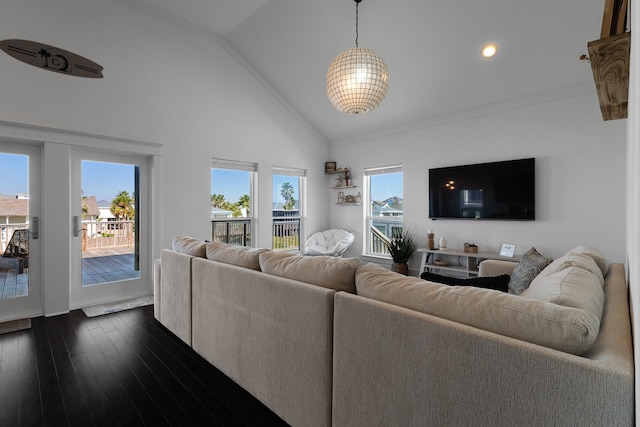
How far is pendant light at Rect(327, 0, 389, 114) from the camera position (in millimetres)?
2557

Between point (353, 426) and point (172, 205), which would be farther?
point (172, 205)

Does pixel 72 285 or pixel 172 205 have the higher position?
pixel 172 205

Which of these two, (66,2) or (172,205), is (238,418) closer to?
(172,205)

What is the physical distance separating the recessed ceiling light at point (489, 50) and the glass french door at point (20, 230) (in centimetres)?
502

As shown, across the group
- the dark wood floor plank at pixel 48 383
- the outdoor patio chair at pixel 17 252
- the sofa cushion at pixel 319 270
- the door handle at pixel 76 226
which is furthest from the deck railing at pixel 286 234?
the sofa cushion at pixel 319 270

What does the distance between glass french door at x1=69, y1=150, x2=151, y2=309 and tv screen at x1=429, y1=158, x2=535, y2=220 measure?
162 inches

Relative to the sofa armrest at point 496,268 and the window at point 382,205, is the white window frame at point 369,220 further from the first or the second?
the sofa armrest at point 496,268

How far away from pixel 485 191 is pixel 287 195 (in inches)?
127

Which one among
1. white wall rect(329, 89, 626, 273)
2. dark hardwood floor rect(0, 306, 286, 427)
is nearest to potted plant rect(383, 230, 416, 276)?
white wall rect(329, 89, 626, 273)

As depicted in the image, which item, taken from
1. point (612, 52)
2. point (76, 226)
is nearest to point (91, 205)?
point (76, 226)

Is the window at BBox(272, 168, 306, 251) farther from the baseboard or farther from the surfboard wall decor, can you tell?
the baseboard

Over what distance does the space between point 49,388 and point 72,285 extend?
1.94 meters

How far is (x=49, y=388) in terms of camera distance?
2.03 meters

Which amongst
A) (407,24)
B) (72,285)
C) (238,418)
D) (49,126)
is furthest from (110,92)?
(238,418)
